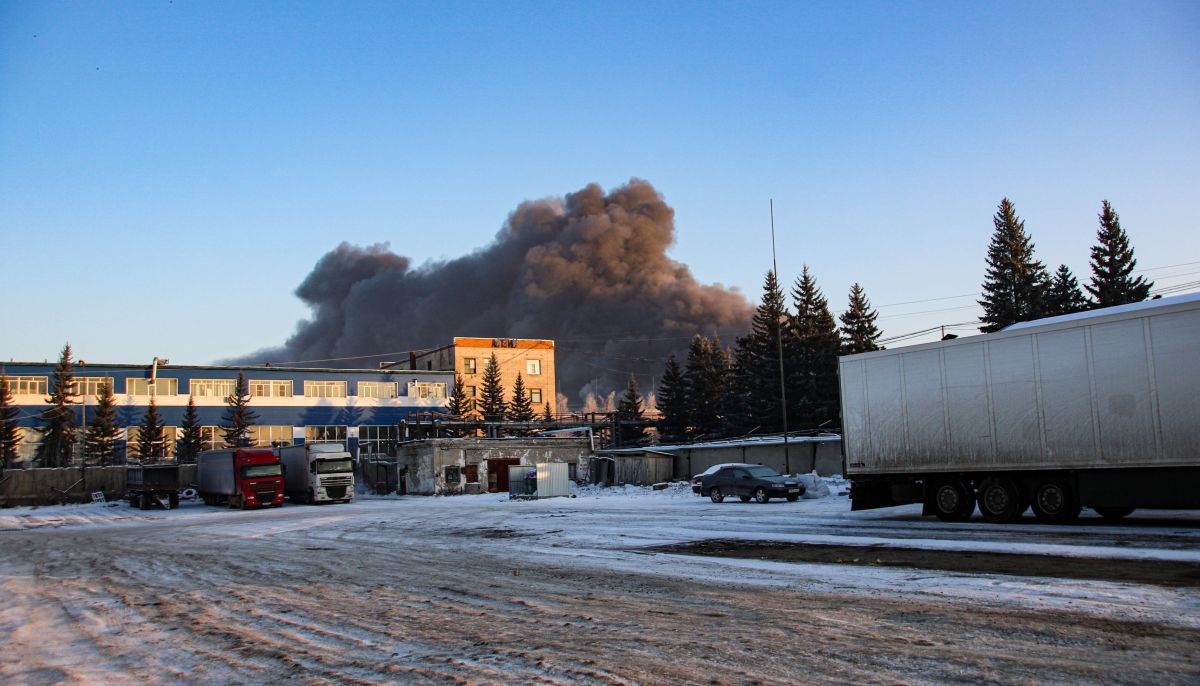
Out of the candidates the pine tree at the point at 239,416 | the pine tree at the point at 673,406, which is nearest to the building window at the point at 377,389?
the pine tree at the point at 239,416

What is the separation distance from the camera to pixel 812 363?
67688 mm

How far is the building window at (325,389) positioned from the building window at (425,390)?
25.3ft

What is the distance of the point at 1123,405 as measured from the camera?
16797 mm

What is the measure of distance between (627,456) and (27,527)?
103 ft

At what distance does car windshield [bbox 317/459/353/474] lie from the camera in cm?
4600

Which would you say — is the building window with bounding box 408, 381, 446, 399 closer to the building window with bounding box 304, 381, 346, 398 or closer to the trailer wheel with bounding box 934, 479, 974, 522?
the building window with bounding box 304, 381, 346, 398

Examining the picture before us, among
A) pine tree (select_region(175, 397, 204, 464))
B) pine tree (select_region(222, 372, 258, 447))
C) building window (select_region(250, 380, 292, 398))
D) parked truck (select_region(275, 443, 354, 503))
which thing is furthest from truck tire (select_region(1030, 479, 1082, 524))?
building window (select_region(250, 380, 292, 398))

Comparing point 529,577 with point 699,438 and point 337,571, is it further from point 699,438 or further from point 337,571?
point 699,438

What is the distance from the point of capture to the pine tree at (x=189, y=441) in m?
77.7

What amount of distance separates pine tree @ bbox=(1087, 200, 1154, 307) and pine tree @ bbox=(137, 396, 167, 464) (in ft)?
252

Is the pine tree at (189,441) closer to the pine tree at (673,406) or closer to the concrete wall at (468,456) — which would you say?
the concrete wall at (468,456)

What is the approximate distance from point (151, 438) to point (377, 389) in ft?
73.0

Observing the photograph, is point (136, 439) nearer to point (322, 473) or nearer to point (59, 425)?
point (59, 425)

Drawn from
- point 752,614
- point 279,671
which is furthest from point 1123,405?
point 279,671
